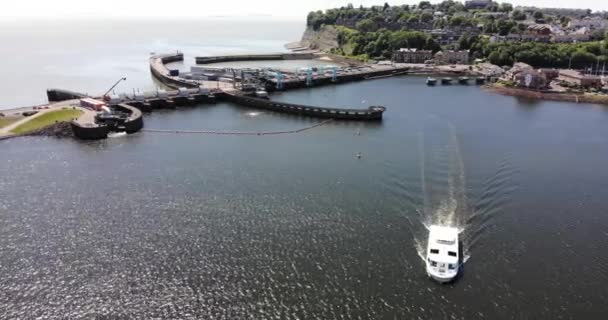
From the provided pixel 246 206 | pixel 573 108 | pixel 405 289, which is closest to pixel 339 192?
pixel 246 206

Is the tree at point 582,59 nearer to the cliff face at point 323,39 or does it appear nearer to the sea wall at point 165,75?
the cliff face at point 323,39

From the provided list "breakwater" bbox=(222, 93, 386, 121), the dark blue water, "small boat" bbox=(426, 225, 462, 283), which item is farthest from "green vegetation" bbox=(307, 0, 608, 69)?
"small boat" bbox=(426, 225, 462, 283)

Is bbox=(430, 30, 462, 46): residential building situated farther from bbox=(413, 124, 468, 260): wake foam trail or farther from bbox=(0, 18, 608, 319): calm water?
bbox=(413, 124, 468, 260): wake foam trail

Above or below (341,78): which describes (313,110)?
below

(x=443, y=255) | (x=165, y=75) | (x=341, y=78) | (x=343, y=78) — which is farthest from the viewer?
(x=343, y=78)

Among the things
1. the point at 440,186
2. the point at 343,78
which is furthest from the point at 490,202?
the point at 343,78

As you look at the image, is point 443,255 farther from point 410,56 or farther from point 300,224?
point 410,56
